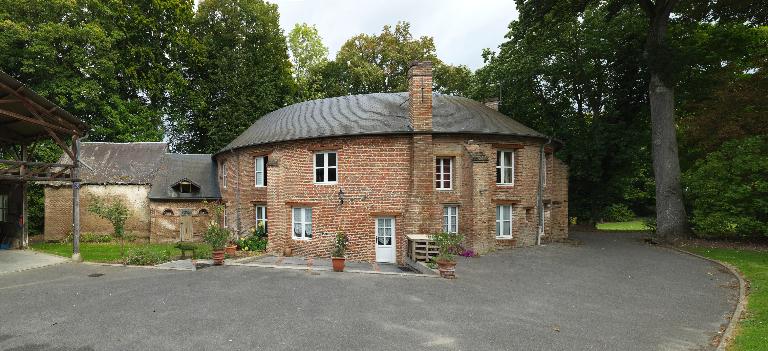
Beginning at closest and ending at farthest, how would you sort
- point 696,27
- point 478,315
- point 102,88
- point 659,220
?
point 478,315
point 659,220
point 696,27
point 102,88

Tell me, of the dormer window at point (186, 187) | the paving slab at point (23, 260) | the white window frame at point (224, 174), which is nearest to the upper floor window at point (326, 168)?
the white window frame at point (224, 174)

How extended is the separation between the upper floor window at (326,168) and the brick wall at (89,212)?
14851 mm

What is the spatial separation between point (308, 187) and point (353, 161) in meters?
Answer: 2.58

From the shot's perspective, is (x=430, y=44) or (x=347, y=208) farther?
(x=430, y=44)

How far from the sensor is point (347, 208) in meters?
18.0

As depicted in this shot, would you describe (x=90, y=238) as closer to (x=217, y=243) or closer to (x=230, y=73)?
(x=217, y=243)

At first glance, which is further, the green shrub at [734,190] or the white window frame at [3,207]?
the white window frame at [3,207]

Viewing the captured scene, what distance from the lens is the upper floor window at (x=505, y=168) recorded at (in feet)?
65.9

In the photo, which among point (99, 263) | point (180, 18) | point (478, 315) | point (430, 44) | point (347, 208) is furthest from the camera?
point (430, 44)

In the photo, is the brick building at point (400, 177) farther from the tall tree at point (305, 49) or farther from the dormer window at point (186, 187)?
the tall tree at point (305, 49)

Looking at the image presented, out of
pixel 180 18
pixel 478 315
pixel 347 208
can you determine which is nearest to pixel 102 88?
pixel 180 18

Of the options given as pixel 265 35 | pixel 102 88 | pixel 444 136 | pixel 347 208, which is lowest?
pixel 347 208

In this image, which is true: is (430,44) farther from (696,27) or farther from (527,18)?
(696,27)

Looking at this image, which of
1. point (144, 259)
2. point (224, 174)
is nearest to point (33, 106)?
point (144, 259)
